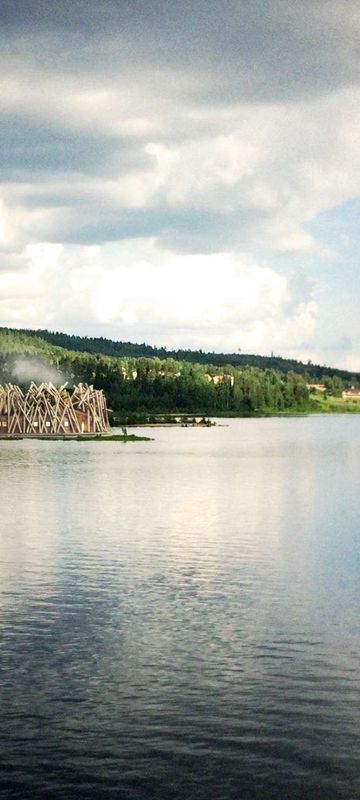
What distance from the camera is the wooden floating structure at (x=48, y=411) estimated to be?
144 meters

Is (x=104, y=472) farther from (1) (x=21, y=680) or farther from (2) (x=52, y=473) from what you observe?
(1) (x=21, y=680)

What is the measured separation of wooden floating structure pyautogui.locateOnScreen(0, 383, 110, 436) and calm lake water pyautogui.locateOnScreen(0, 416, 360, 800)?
319 feet

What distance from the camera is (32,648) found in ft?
67.9

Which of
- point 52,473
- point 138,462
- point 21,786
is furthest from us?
point 138,462

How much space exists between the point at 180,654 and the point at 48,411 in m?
127

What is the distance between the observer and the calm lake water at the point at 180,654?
14.4 meters

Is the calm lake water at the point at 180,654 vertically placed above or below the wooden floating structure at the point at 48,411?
below

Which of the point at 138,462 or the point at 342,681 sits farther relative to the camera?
the point at 138,462

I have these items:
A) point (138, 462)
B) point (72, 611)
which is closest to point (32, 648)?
point (72, 611)

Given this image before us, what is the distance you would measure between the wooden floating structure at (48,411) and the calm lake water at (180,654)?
97.3 metres

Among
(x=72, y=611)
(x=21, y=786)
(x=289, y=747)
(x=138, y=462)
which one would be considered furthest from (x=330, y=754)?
(x=138, y=462)

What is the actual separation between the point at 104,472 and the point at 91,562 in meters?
41.0

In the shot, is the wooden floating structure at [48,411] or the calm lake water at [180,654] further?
the wooden floating structure at [48,411]

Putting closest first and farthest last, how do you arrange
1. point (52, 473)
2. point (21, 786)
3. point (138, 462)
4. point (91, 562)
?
point (21, 786) < point (91, 562) < point (52, 473) < point (138, 462)
